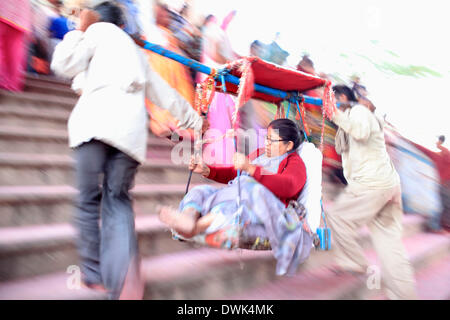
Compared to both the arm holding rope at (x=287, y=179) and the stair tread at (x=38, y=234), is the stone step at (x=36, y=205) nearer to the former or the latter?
the stair tread at (x=38, y=234)

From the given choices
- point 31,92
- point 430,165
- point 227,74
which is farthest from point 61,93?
point 430,165

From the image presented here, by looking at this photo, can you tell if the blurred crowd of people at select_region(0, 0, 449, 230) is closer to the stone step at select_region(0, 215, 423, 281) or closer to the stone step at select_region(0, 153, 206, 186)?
the stone step at select_region(0, 153, 206, 186)

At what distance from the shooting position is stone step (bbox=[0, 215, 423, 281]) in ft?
4.73

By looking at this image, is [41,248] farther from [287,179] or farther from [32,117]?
[32,117]

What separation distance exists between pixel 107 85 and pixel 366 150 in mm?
1955

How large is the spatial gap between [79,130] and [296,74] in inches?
55.2

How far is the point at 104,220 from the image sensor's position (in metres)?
1.44

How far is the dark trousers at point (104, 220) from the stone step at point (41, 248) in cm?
25

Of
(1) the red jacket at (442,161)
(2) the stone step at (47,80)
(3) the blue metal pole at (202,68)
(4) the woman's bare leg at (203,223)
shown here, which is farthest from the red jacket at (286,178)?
(1) the red jacket at (442,161)

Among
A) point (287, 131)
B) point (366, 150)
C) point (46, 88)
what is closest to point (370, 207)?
point (366, 150)

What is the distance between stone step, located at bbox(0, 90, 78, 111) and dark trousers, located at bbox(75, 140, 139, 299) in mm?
1951

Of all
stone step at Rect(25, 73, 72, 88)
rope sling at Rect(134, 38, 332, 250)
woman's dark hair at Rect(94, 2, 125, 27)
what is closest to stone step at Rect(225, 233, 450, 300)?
rope sling at Rect(134, 38, 332, 250)
